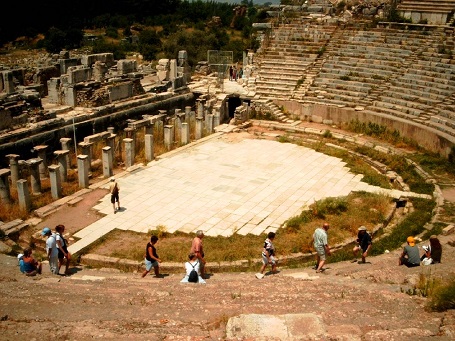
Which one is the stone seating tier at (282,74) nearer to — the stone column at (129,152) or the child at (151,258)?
the stone column at (129,152)

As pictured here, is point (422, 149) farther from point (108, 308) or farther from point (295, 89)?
point (108, 308)

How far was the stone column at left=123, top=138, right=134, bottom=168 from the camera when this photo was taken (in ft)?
57.3

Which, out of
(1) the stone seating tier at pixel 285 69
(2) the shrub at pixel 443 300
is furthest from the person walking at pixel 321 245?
Result: (1) the stone seating tier at pixel 285 69

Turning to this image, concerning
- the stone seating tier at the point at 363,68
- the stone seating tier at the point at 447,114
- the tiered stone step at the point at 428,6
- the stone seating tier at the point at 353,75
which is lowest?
the stone seating tier at the point at 447,114

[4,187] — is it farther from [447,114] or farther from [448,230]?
[447,114]

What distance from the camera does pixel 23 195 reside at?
13.7 m

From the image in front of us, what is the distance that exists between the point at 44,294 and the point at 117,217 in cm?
621

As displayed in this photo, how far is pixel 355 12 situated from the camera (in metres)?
32.9

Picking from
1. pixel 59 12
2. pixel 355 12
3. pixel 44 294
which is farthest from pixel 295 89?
pixel 59 12

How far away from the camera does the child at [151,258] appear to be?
9.95m

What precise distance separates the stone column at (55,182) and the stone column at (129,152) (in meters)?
3.25

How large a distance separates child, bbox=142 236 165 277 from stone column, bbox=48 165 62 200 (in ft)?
18.7

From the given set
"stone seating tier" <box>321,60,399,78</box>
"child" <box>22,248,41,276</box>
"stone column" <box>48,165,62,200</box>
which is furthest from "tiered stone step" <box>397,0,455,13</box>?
"child" <box>22,248,41,276</box>

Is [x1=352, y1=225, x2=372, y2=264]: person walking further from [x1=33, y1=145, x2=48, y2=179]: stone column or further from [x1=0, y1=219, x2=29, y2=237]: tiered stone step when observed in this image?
[x1=33, y1=145, x2=48, y2=179]: stone column
